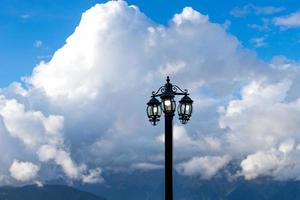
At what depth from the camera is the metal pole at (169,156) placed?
19.8 m

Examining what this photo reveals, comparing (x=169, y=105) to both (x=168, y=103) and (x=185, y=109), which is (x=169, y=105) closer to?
(x=168, y=103)

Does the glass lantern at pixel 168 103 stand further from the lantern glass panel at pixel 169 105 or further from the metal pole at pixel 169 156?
the metal pole at pixel 169 156

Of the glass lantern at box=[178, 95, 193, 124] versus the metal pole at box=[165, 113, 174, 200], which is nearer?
the metal pole at box=[165, 113, 174, 200]

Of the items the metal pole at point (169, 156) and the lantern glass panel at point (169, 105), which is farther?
the lantern glass panel at point (169, 105)

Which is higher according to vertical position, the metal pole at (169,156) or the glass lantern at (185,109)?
the glass lantern at (185,109)

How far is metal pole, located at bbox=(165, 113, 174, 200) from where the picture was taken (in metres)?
19.8

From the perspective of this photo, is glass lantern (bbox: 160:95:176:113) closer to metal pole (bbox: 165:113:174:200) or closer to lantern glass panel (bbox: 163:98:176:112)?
lantern glass panel (bbox: 163:98:176:112)

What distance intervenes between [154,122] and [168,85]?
4.32ft

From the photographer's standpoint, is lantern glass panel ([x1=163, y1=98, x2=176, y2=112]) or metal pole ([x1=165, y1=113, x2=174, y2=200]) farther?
lantern glass panel ([x1=163, y1=98, x2=176, y2=112])

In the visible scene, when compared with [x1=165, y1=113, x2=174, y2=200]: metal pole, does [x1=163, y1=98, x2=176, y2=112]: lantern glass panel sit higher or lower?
higher

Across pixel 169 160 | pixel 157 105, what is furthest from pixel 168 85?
pixel 169 160

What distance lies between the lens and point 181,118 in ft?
69.6

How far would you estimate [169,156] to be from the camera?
2019 centimetres

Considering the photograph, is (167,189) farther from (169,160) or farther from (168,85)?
(168,85)
